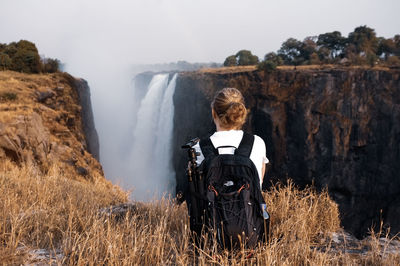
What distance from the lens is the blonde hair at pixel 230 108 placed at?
2.60m

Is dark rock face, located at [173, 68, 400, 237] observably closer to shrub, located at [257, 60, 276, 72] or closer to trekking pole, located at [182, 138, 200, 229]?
shrub, located at [257, 60, 276, 72]

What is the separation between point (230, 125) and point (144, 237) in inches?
45.4

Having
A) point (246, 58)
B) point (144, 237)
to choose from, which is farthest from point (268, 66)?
point (144, 237)

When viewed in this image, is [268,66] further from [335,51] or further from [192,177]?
[192,177]

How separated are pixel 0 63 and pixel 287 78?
20962 mm

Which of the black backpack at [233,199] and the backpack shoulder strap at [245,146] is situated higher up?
the backpack shoulder strap at [245,146]

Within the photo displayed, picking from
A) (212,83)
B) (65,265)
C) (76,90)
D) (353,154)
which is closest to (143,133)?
(212,83)

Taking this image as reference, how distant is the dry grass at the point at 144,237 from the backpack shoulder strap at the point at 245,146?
71 cm

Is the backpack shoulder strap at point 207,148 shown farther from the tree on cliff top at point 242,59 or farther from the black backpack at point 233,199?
the tree on cliff top at point 242,59

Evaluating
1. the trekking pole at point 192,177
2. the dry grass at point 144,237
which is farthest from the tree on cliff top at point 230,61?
the trekking pole at point 192,177

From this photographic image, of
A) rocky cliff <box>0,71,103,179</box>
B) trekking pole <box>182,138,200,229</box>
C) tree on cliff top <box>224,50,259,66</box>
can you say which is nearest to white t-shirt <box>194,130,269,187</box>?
trekking pole <box>182,138,200,229</box>

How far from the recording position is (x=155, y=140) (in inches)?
1412

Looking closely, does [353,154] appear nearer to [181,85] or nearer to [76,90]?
[181,85]

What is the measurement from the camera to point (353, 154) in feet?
88.1
